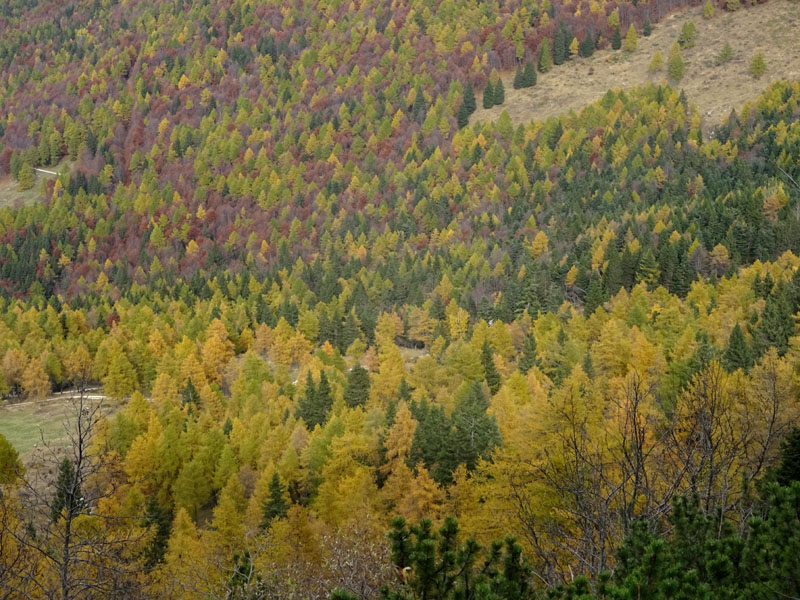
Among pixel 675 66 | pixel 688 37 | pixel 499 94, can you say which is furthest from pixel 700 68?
pixel 499 94

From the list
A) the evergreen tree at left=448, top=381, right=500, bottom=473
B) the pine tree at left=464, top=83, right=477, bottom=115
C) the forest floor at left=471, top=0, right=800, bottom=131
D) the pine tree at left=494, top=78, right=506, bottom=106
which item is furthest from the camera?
the pine tree at left=464, top=83, right=477, bottom=115

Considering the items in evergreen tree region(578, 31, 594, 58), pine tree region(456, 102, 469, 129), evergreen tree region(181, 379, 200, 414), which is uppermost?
evergreen tree region(578, 31, 594, 58)

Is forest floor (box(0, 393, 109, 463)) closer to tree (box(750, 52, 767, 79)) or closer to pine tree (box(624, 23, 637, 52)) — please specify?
tree (box(750, 52, 767, 79))

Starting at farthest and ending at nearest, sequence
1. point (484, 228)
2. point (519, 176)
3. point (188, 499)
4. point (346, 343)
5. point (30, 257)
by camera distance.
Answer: point (30, 257) → point (519, 176) → point (484, 228) → point (346, 343) → point (188, 499)

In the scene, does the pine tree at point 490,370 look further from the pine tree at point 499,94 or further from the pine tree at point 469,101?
the pine tree at point 499,94

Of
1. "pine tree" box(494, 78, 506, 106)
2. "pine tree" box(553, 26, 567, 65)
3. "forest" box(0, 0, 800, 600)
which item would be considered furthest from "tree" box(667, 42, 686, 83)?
"pine tree" box(494, 78, 506, 106)

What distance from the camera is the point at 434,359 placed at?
238 ft

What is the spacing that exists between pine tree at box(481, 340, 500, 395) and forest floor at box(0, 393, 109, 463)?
36346mm

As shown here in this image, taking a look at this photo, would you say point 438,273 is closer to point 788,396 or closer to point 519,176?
point 519,176

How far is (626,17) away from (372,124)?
7615 cm

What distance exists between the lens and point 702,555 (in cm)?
1052

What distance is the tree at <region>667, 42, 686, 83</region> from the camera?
161875mm

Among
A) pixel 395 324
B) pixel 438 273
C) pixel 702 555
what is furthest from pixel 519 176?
pixel 702 555

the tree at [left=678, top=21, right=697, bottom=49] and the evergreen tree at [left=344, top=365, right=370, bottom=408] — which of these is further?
the tree at [left=678, top=21, right=697, bottom=49]
